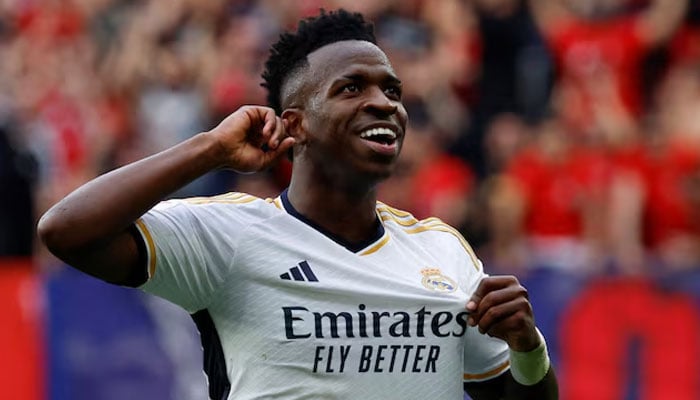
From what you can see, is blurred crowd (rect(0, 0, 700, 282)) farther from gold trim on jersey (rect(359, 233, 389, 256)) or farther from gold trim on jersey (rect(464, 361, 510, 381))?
gold trim on jersey (rect(359, 233, 389, 256))

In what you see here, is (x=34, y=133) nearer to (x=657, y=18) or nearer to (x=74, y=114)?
(x=74, y=114)

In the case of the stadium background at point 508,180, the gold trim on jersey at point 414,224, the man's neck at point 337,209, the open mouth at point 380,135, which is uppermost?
the open mouth at point 380,135

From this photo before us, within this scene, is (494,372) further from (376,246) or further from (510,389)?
(376,246)

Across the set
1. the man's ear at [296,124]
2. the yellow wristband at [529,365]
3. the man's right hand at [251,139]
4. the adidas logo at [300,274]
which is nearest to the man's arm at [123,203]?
the man's right hand at [251,139]

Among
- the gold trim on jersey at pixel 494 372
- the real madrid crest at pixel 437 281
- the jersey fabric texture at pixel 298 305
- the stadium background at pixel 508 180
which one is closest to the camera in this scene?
the jersey fabric texture at pixel 298 305

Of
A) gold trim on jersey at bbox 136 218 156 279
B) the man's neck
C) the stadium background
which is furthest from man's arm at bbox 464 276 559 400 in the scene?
the stadium background

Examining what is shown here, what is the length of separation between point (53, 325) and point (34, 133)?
3826 millimetres

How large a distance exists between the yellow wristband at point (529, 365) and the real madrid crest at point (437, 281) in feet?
0.92

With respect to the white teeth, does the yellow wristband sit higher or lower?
lower

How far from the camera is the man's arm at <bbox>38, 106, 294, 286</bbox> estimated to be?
12.8 feet

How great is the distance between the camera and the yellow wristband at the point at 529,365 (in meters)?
4.43

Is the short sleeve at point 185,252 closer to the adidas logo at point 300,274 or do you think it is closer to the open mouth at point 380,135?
the adidas logo at point 300,274

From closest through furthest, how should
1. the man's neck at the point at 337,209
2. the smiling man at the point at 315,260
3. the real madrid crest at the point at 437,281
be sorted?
1. the smiling man at the point at 315,260
2. the real madrid crest at the point at 437,281
3. the man's neck at the point at 337,209

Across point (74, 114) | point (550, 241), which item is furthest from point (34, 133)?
point (550, 241)
